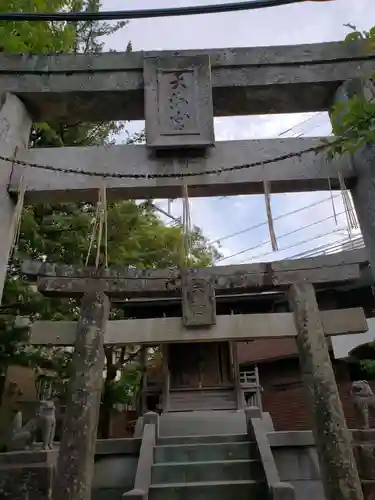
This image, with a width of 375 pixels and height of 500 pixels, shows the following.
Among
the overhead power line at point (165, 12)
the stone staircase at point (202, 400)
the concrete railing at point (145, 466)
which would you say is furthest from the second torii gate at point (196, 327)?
the stone staircase at point (202, 400)

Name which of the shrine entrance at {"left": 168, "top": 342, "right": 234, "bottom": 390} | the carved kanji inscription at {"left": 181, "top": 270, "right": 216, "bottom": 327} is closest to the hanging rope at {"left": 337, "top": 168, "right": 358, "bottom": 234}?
the carved kanji inscription at {"left": 181, "top": 270, "right": 216, "bottom": 327}

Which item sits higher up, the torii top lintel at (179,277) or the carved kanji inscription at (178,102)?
the carved kanji inscription at (178,102)

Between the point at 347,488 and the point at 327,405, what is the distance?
3.18ft

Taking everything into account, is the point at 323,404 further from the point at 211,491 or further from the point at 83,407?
the point at 83,407

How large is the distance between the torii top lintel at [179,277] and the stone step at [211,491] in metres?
2.93

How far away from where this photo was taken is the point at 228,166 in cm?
491

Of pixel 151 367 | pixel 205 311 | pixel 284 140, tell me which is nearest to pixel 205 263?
pixel 151 367

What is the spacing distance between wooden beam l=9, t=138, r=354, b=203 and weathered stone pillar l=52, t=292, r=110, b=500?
2.09 meters

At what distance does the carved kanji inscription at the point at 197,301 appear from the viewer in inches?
250

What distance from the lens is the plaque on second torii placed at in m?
6.55

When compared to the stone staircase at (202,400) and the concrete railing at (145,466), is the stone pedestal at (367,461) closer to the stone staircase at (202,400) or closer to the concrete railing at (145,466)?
the concrete railing at (145,466)

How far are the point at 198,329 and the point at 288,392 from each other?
9.83 m

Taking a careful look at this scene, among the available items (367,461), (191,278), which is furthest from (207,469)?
(191,278)

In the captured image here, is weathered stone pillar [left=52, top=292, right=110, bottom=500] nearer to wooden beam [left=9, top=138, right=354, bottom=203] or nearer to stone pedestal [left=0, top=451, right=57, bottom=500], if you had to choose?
stone pedestal [left=0, top=451, right=57, bottom=500]
